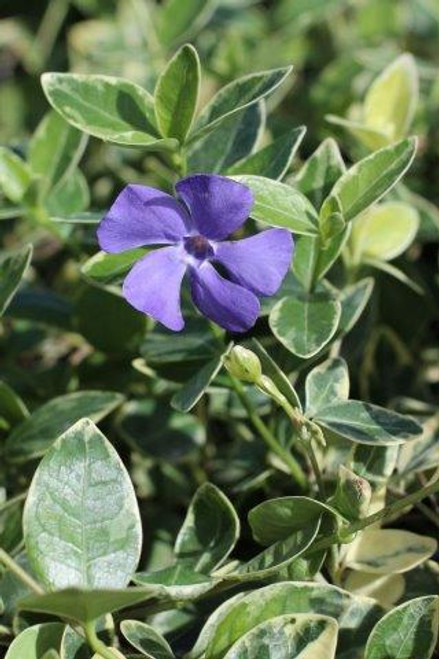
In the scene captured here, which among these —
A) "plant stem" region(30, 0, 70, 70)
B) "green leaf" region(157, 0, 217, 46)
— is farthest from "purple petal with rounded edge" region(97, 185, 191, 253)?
"plant stem" region(30, 0, 70, 70)

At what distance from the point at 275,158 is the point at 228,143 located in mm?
146

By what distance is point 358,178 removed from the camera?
1309 mm

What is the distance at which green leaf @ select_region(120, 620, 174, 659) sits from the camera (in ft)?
3.83

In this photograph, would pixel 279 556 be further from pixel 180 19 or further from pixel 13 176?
pixel 180 19

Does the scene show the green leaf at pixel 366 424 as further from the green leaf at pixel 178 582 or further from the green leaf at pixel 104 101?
the green leaf at pixel 104 101

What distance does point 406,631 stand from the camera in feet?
3.93

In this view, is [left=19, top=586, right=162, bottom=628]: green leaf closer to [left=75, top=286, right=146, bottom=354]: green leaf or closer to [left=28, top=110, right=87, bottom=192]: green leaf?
[left=75, top=286, right=146, bottom=354]: green leaf

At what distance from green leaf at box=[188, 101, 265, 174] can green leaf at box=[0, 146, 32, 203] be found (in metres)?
0.26

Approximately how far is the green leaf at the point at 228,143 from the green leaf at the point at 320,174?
9 cm

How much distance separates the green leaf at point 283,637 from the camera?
1140 mm

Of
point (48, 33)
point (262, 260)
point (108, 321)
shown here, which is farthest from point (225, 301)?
point (48, 33)

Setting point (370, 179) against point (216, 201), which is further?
point (370, 179)

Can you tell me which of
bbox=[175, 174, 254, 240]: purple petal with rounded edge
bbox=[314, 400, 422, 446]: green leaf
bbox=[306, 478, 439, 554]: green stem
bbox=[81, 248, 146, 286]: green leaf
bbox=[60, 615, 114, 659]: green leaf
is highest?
bbox=[175, 174, 254, 240]: purple petal with rounded edge

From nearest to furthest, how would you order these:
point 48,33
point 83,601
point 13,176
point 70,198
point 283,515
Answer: point 83,601, point 283,515, point 13,176, point 70,198, point 48,33
